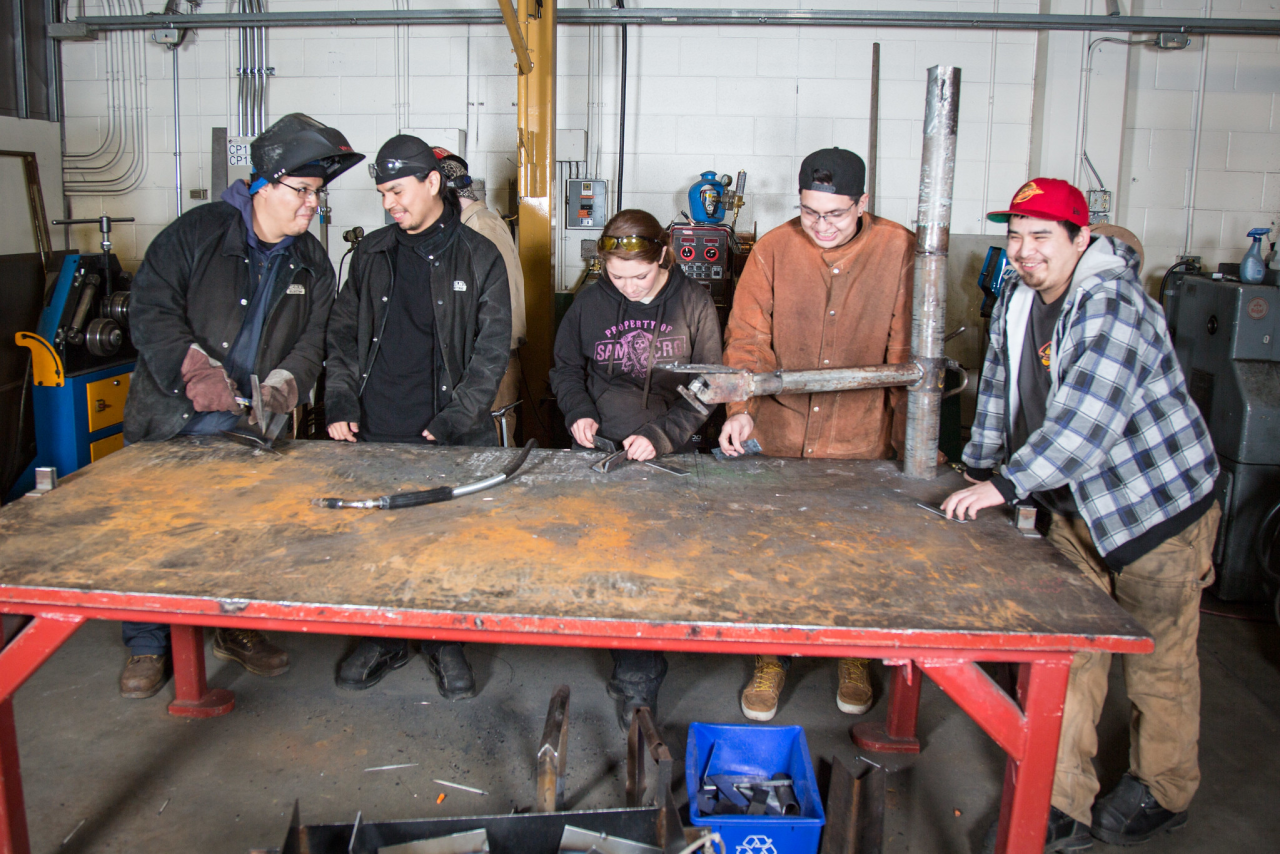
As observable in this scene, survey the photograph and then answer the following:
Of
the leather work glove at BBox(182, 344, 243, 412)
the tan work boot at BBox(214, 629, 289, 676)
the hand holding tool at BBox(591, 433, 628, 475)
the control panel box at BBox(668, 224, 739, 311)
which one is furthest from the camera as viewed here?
the control panel box at BBox(668, 224, 739, 311)

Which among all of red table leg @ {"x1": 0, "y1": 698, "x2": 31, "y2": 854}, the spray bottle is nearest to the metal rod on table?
red table leg @ {"x1": 0, "y1": 698, "x2": 31, "y2": 854}

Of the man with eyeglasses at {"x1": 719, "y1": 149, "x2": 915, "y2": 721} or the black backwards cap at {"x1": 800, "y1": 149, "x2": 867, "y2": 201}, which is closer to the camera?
the black backwards cap at {"x1": 800, "y1": 149, "x2": 867, "y2": 201}

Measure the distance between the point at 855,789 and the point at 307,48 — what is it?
458 cm

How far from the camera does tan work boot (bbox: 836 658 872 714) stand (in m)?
2.45

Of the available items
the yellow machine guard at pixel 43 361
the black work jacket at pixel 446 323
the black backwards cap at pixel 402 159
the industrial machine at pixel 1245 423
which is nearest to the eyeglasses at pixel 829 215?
the black work jacket at pixel 446 323

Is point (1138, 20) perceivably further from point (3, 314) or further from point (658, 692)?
point (3, 314)

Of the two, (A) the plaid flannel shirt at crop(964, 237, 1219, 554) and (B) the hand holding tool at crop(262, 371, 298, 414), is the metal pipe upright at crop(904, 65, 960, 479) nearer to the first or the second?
(A) the plaid flannel shirt at crop(964, 237, 1219, 554)

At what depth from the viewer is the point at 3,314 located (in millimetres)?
3809

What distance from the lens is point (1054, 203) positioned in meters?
1.70

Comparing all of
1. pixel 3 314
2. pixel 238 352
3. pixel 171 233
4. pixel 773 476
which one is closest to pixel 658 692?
pixel 773 476

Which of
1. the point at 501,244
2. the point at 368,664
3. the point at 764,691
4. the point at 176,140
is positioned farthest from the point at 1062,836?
the point at 176,140

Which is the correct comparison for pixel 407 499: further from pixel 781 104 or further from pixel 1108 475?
pixel 781 104

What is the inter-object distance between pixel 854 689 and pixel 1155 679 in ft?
2.69

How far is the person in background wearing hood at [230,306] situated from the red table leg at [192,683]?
0.15 m
